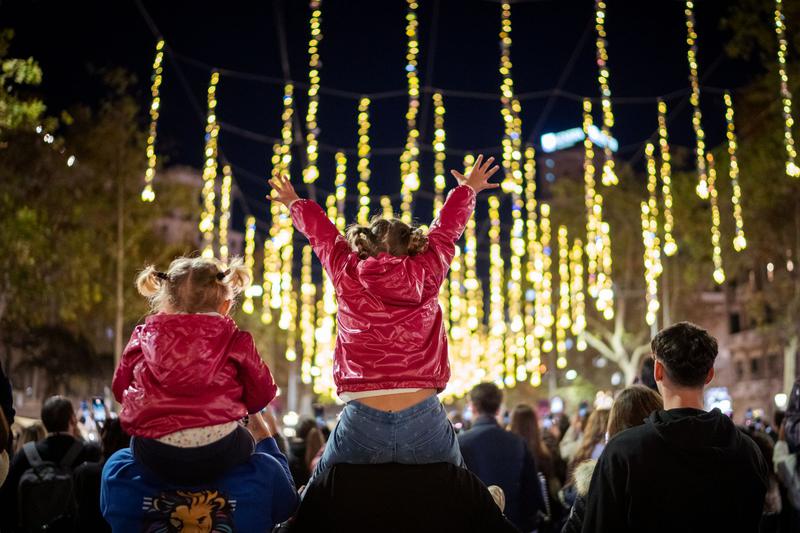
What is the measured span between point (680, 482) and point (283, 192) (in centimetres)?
214

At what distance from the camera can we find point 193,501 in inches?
135

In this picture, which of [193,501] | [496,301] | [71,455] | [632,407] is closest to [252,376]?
[193,501]

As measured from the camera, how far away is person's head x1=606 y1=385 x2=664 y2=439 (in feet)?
15.1

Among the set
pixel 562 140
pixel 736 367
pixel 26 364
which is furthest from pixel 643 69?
pixel 562 140

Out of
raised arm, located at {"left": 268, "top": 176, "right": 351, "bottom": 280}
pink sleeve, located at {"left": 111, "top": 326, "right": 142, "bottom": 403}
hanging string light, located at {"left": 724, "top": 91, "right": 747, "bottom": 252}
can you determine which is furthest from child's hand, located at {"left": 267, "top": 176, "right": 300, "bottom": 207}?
hanging string light, located at {"left": 724, "top": 91, "right": 747, "bottom": 252}

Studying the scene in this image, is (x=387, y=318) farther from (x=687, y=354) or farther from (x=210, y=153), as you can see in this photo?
(x=210, y=153)

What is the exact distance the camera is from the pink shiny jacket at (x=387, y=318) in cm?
362

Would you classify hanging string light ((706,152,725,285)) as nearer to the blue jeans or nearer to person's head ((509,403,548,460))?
person's head ((509,403,548,460))

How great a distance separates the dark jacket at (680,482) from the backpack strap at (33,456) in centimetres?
453

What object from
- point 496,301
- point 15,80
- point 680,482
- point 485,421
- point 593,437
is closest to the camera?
point 680,482

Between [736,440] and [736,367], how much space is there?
2190 inches

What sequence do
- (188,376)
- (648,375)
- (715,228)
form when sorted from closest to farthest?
(188,376), (648,375), (715,228)

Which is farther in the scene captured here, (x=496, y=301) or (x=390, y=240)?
(x=496, y=301)

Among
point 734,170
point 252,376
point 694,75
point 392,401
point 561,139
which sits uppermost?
point 561,139
